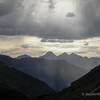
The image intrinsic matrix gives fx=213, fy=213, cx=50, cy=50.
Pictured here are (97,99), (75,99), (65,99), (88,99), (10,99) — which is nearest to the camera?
(97,99)

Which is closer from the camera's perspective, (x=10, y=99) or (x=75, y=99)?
(x=75, y=99)

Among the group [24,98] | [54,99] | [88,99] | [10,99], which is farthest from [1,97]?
[88,99]

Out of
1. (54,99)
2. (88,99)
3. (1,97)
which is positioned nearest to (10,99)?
(1,97)

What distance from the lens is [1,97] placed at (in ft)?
620

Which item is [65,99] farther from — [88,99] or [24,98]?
[88,99]

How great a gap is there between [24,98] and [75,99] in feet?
205

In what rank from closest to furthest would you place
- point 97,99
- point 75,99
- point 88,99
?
point 97,99 < point 88,99 < point 75,99

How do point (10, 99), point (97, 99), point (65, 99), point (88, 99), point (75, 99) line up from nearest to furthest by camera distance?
point (97, 99)
point (88, 99)
point (75, 99)
point (65, 99)
point (10, 99)

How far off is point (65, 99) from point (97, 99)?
7286cm

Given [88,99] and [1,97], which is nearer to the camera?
[88,99]

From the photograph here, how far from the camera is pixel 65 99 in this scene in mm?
178875

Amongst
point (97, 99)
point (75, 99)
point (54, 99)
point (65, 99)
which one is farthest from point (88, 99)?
point (54, 99)

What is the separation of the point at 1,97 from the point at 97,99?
106 meters

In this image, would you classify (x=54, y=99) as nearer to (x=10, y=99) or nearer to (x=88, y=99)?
(x=10, y=99)
